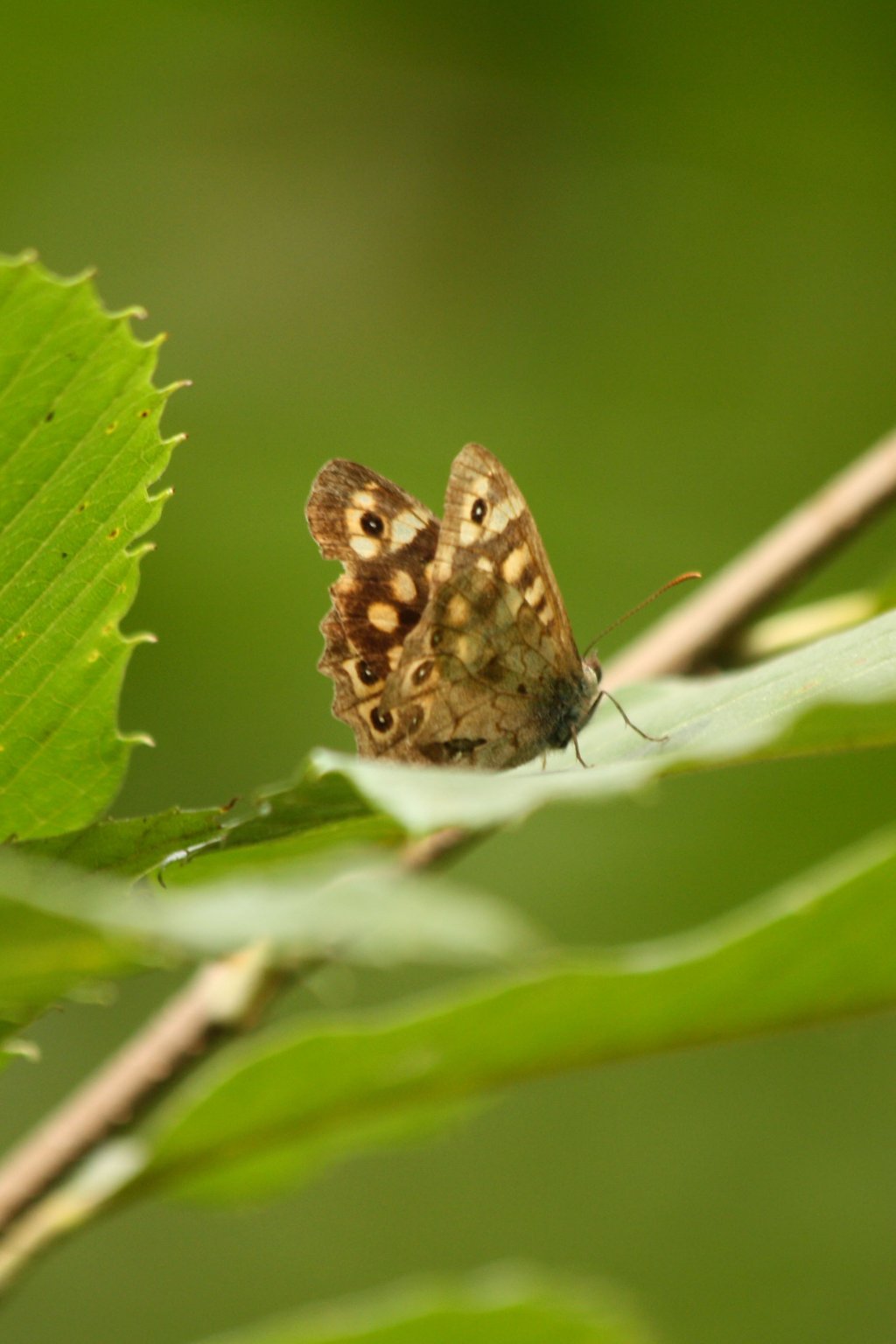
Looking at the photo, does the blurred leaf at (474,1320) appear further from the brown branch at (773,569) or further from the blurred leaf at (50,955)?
the blurred leaf at (50,955)

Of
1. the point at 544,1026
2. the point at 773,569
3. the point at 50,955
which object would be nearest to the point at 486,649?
the point at 773,569

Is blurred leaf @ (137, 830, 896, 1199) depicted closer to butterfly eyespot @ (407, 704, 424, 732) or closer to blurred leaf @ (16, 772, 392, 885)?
blurred leaf @ (16, 772, 392, 885)

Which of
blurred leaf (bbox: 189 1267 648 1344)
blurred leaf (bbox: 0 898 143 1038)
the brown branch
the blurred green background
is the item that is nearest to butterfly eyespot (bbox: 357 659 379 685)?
the brown branch

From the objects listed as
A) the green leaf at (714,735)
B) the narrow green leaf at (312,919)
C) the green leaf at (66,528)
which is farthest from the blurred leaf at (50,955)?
the green leaf at (66,528)

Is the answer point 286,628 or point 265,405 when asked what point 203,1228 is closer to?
point 286,628

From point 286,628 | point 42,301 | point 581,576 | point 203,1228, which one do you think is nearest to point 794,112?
point 581,576
